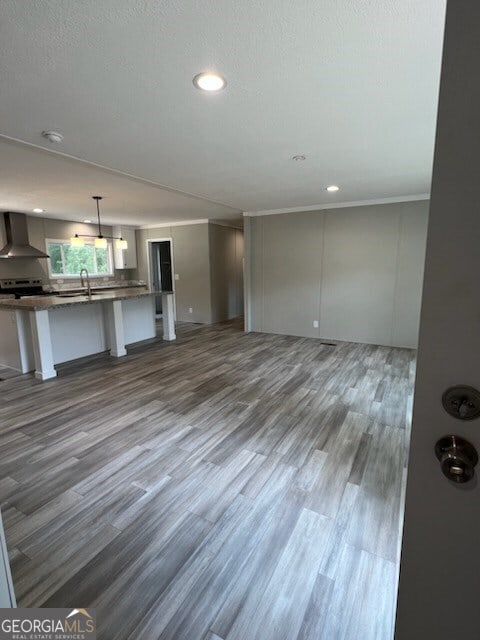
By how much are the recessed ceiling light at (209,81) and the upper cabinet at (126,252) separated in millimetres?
6666

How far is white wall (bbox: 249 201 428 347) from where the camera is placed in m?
4.99

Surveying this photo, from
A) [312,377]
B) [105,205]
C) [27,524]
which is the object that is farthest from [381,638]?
[105,205]

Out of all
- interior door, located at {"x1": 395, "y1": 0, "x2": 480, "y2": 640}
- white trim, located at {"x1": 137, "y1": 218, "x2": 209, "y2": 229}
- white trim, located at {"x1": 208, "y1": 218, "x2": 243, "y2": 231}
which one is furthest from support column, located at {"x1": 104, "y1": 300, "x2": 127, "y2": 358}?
interior door, located at {"x1": 395, "y1": 0, "x2": 480, "y2": 640}

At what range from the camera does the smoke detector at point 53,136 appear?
7.72ft

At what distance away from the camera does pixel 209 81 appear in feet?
5.72

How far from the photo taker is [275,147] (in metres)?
2.75

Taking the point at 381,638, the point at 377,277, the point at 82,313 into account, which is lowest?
the point at 381,638

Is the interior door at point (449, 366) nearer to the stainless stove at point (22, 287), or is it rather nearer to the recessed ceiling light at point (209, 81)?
the recessed ceiling light at point (209, 81)

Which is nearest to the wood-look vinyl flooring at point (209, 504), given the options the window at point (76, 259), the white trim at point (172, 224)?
the window at point (76, 259)

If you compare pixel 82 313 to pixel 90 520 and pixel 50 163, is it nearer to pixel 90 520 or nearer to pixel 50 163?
pixel 50 163

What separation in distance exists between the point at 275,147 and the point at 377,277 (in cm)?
330

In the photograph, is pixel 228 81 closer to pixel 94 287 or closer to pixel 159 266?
pixel 94 287

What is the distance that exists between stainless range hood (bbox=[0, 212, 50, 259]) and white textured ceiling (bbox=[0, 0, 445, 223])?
308 centimetres

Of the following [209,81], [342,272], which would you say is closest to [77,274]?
[342,272]
